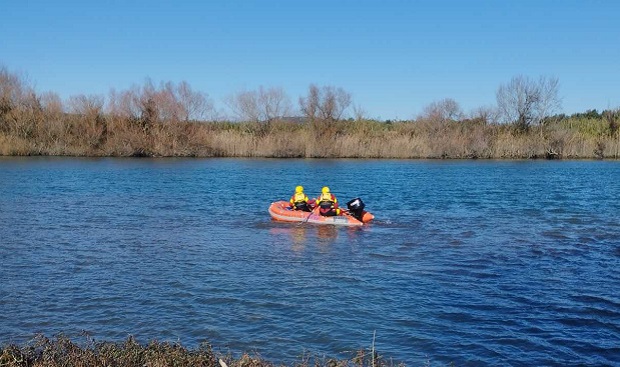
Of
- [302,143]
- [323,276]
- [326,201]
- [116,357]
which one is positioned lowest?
[323,276]

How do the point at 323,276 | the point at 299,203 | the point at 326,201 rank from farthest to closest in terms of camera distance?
the point at 299,203
the point at 326,201
the point at 323,276

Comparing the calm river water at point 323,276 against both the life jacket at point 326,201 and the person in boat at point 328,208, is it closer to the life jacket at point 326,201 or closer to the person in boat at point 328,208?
the person in boat at point 328,208

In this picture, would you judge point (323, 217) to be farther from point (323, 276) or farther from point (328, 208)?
point (323, 276)

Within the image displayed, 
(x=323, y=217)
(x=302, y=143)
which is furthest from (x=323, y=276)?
(x=302, y=143)

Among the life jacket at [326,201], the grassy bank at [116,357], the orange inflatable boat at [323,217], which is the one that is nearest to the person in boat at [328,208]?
the life jacket at [326,201]

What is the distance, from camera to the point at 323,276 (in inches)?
559

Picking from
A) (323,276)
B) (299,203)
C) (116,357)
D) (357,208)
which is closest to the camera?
(116,357)

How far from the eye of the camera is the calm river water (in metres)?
9.98

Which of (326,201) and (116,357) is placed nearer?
(116,357)

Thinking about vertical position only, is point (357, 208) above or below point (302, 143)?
below

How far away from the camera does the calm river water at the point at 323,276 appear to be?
9984 millimetres

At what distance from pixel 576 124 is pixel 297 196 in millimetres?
58901

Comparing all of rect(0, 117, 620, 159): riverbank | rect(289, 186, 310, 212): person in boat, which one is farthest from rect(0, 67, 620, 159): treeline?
rect(289, 186, 310, 212): person in boat

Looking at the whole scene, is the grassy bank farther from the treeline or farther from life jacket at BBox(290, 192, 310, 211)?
the treeline
